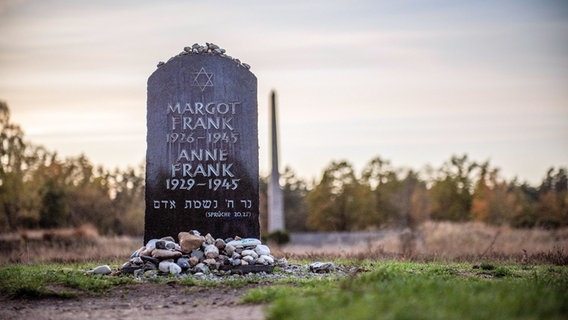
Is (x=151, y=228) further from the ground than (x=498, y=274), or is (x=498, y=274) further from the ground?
(x=151, y=228)

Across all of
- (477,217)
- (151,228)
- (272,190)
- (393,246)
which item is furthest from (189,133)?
(477,217)

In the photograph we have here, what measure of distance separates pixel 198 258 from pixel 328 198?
138 feet

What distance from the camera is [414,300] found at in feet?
24.4

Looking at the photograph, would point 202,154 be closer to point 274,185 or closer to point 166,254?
point 166,254

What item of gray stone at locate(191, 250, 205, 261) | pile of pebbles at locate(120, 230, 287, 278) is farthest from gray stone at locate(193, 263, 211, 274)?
gray stone at locate(191, 250, 205, 261)

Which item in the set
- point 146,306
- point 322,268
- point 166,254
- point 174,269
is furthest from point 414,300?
point 166,254

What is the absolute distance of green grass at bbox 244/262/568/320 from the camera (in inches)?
272

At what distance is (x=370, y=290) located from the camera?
8250 millimetres

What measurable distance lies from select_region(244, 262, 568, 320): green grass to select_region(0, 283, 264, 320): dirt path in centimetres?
51

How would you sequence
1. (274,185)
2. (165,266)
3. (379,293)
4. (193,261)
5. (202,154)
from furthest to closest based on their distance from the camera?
(274,185)
(202,154)
(193,261)
(165,266)
(379,293)

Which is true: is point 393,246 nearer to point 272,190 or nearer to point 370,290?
point 370,290

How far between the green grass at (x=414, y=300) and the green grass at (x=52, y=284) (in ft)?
9.97

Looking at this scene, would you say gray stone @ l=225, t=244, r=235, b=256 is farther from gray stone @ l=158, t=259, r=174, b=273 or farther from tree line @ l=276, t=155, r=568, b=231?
tree line @ l=276, t=155, r=568, b=231

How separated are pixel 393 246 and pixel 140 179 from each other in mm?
29016
